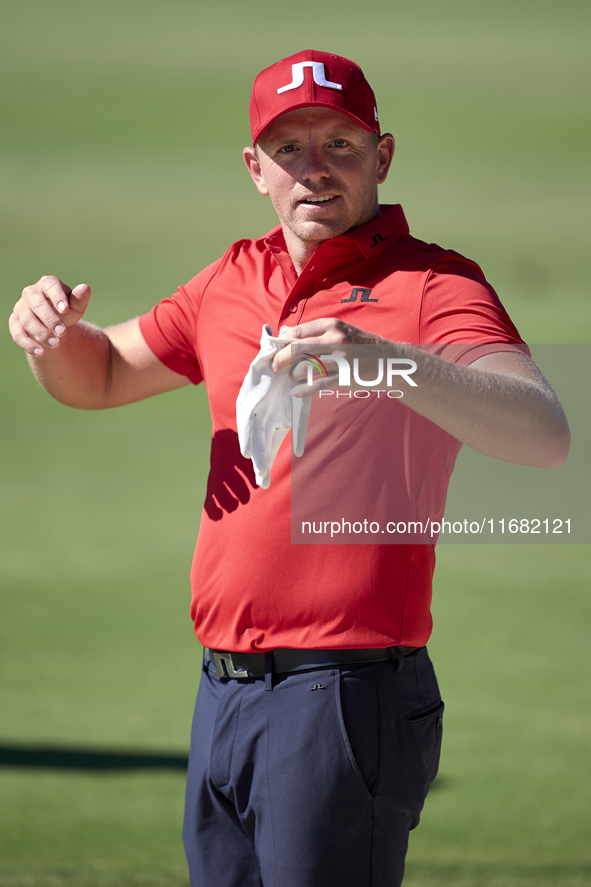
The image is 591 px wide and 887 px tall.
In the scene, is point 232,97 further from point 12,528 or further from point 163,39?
point 12,528

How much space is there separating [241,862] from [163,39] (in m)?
21.5

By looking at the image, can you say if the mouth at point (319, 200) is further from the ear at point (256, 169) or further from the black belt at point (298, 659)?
the black belt at point (298, 659)

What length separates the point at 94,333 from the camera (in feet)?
7.46

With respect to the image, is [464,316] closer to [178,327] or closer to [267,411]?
[267,411]

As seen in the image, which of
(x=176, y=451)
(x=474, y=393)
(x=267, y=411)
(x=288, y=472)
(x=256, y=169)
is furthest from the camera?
(x=176, y=451)

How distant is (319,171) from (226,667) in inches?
36.9

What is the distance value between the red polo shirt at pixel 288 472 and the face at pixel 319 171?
5 centimetres

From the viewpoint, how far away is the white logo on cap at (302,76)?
1.91m

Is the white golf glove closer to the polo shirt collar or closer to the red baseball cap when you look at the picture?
the polo shirt collar

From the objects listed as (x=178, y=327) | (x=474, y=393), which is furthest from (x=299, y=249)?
(x=474, y=393)

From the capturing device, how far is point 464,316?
1745 mm

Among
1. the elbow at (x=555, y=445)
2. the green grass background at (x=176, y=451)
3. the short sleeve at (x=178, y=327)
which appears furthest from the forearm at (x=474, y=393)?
the green grass background at (x=176, y=451)

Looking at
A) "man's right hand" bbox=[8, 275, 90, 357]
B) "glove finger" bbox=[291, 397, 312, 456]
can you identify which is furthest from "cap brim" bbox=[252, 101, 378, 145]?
"glove finger" bbox=[291, 397, 312, 456]

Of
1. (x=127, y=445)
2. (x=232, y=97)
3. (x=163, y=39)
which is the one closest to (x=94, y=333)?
(x=127, y=445)
